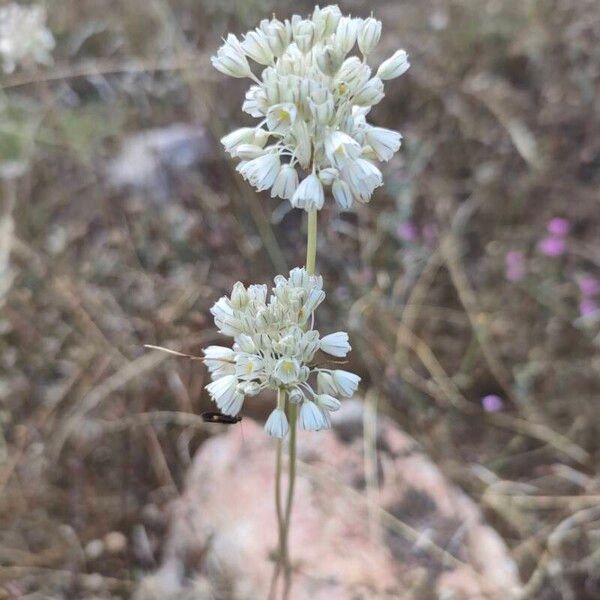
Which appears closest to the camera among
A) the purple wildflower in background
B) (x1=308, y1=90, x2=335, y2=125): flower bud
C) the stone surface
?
(x1=308, y1=90, x2=335, y2=125): flower bud

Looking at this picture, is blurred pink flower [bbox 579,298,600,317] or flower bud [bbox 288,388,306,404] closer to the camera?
flower bud [bbox 288,388,306,404]

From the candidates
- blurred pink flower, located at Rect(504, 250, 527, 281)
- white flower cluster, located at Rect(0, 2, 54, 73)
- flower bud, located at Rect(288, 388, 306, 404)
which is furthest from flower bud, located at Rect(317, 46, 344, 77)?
white flower cluster, located at Rect(0, 2, 54, 73)

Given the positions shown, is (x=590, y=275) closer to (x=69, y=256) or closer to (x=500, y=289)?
(x=500, y=289)

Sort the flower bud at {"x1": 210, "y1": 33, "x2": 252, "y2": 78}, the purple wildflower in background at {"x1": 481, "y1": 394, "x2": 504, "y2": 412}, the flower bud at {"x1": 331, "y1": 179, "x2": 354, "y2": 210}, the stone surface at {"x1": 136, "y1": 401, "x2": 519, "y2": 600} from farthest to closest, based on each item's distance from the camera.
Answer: the purple wildflower in background at {"x1": 481, "y1": 394, "x2": 504, "y2": 412}
the stone surface at {"x1": 136, "y1": 401, "x2": 519, "y2": 600}
the flower bud at {"x1": 210, "y1": 33, "x2": 252, "y2": 78}
the flower bud at {"x1": 331, "y1": 179, "x2": 354, "y2": 210}

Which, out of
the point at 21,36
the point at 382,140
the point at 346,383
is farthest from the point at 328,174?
the point at 21,36

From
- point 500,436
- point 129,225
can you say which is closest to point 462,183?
point 500,436

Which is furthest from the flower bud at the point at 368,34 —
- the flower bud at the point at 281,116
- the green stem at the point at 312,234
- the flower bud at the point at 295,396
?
the flower bud at the point at 295,396

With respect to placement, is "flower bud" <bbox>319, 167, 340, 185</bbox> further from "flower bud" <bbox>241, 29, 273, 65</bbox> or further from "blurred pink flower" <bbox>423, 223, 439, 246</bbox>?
"blurred pink flower" <bbox>423, 223, 439, 246</bbox>
